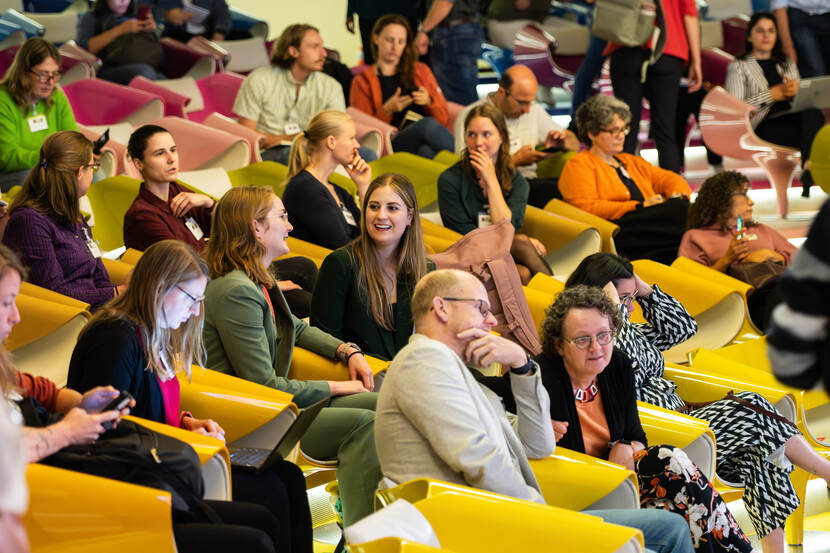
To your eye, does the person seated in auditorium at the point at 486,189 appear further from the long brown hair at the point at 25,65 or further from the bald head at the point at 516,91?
the long brown hair at the point at 25,65

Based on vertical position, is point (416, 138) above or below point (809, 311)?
below

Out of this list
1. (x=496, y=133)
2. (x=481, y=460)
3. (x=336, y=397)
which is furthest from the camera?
(x=496, y=133)

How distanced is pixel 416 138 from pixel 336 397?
3094 millimetres

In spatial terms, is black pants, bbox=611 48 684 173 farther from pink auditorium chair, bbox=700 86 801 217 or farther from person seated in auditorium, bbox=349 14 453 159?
person seated in auditorium, bbox=349 14 453 159

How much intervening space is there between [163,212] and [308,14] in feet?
19.2

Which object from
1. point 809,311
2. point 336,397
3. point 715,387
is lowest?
point 715,387

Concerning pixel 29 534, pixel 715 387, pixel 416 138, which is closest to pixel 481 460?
pixel 29 534

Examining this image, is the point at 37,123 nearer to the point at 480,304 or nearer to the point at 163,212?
the point at 163,212

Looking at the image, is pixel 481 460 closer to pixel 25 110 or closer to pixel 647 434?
pixel 647 434

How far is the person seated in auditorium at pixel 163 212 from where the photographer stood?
3.99 metres

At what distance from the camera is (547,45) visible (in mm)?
8102

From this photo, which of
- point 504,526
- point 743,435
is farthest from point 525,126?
point 504,526

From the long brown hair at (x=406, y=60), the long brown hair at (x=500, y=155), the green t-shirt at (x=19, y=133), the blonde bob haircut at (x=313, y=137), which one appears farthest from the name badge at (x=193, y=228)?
the long brown hair at (x=406, y=60)

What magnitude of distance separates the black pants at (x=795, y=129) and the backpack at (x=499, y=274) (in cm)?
304
